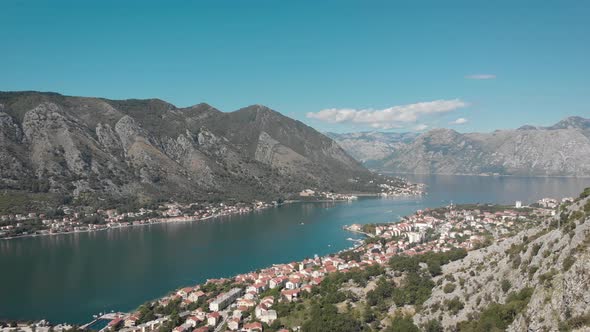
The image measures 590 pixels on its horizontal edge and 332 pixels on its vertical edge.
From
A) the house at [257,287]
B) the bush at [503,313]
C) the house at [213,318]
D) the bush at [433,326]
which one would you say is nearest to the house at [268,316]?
the house at [213,318]

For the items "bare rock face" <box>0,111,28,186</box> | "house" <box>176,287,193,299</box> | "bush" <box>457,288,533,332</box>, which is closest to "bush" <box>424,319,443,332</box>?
"bush" <box>457,288,533,332</box>

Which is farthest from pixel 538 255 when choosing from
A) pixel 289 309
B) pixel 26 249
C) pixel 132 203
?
pixel 132 203

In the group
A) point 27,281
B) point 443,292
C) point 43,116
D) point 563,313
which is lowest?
point 27,281

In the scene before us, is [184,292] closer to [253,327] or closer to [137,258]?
[253,327]

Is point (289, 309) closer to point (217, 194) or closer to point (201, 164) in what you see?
point (217, 194)

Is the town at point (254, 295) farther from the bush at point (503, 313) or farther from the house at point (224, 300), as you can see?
the bush at point (503, 313)

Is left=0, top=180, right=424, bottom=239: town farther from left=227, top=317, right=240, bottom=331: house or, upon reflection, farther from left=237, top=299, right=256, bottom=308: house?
left=227, top=317, right=240, bottom=331: house
